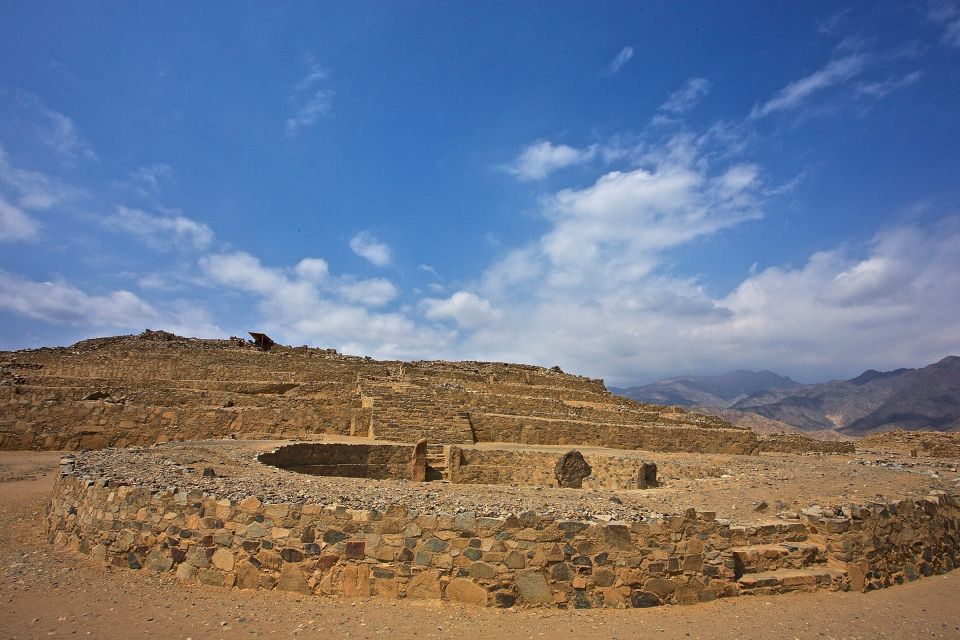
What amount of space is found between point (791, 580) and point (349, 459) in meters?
12.6

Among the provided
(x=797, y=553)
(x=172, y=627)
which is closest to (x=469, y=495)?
(x=172, y=627)

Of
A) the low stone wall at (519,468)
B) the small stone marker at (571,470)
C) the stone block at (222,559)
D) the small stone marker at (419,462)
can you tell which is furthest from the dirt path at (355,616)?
the low stone wall at (519,468)

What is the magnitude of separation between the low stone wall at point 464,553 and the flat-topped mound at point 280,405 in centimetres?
1185

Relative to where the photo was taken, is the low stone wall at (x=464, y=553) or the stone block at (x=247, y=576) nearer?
the low stone wall at (x=464, y=553)

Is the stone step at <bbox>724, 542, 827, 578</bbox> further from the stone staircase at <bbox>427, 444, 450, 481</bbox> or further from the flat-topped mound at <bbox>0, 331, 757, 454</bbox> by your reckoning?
the flat-topped mound at <bbox>0, 331, 757, 454</bbox>

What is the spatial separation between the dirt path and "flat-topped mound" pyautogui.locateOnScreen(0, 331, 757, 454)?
38.8 ft

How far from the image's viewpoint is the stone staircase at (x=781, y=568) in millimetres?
6945

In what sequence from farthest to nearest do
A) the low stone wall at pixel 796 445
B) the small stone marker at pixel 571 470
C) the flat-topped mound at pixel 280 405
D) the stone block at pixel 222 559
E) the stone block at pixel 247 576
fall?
the low stone wall at pixel 796 445 → the flat-topped mound at pixel 280 405 → the small stone marker at pixel 571 470 → the stone block at pixel 222 559 → the stone block at pixel 247 576

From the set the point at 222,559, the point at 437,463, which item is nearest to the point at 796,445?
the point at 437,463

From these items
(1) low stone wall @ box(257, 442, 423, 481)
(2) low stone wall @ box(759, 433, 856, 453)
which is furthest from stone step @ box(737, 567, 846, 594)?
(2) low stone wall @ box(759, 433, 856, 453)

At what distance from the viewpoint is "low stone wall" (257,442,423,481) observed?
15.6 metres

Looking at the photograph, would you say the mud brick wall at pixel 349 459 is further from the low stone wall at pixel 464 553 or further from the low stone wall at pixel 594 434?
the low stone wall at pixel 464 553

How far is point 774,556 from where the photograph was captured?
288 inches

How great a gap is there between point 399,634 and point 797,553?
5.65m
